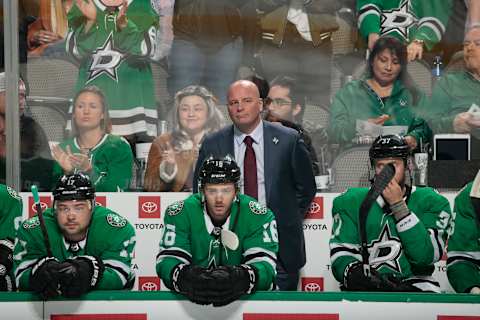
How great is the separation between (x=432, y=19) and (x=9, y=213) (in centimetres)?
279

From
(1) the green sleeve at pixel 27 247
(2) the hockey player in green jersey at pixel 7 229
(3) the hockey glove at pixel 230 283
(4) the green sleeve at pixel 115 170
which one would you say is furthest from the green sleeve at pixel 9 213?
(3) the hockey glove at pixel 230 283

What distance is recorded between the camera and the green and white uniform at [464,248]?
4103 mm

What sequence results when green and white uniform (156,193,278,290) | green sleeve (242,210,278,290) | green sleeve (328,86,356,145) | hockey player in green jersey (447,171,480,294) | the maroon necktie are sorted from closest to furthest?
green sleeve (242,210,278,290)
green and white uniform (156,193,278,290)
hockey player in green jersey (447,171,480,294)
the maroon necktie
green sleeve (328,86,356,145)

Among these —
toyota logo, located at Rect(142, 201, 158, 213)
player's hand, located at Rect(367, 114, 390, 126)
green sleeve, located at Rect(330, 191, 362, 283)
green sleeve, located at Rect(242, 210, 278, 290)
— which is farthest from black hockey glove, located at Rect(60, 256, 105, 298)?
player's hand, located at Rect(367, 114, 390, 126)

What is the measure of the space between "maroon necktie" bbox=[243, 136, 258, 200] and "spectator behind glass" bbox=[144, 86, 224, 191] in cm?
47

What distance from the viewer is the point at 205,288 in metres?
3.53

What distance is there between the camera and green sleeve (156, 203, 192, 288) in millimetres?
3895

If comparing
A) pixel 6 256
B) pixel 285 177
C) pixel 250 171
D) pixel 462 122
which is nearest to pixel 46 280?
pixel 6 256

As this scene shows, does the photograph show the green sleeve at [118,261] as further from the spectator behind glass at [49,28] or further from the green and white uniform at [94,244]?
the spectator behind glass at [49,28]

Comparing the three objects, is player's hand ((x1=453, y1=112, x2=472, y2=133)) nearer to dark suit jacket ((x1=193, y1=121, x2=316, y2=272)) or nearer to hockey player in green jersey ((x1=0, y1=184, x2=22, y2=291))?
dark suit jacket ((x1=193, y1=121, x2=316, y2=272))

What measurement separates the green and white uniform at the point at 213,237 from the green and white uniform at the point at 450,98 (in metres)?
1.75

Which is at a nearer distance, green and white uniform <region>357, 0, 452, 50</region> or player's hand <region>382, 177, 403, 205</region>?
player's hand <region>382, 177, 403, 205</region>

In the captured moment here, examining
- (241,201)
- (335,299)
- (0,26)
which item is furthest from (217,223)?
(0,26)

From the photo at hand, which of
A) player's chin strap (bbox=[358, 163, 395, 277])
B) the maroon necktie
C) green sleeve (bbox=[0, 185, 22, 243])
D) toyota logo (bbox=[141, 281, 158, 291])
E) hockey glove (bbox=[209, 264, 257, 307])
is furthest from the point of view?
toyota logo (bbox=[141, 281, 158, 291])
